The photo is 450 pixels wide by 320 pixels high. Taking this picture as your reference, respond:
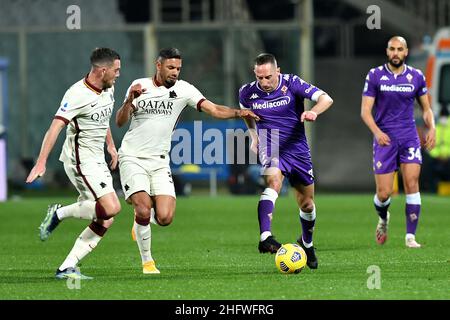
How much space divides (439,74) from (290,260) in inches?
642

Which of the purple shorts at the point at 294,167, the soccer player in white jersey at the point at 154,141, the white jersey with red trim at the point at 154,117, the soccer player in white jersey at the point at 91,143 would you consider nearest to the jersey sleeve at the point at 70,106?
the soccer player in white jersey at the point at 91,143

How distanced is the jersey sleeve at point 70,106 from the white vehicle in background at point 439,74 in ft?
54.2

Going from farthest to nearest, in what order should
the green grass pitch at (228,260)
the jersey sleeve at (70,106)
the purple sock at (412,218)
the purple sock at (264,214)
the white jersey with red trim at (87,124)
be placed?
the purple sock at (412,218) → the purple sock at (264,214) → the white jersey with red trim at (87,124) → the jersey sleeve at (70,106) → the green grass pitch at (228,260)

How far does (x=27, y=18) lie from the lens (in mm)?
31812

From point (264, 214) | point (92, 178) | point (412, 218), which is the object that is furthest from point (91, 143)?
point (412, 218)

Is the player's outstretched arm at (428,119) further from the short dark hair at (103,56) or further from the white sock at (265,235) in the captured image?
the short dark hair at (103,56)

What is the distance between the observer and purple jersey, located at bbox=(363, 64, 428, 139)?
14242 millimetres

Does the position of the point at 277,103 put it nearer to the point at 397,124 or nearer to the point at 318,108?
the point at 318,108

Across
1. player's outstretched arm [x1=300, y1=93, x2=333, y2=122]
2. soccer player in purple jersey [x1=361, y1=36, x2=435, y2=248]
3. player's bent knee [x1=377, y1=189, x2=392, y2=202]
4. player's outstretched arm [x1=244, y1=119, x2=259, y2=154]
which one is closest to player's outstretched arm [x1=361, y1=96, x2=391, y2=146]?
soccer player in purple jersey [x1=361, y1=36, x2=435, y2=248]

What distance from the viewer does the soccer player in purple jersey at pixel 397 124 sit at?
14219 mm

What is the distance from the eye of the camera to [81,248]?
36.1 feet

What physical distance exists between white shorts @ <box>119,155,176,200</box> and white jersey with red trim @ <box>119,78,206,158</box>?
62 mm
